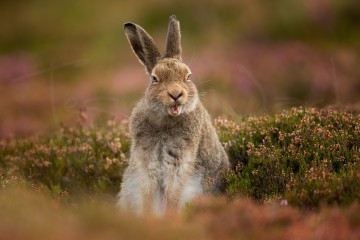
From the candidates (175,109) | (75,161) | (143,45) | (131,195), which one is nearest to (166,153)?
(175,109)

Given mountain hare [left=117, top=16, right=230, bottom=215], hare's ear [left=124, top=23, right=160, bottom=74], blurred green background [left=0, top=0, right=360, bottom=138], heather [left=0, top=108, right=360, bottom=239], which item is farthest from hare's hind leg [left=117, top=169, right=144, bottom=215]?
blurred green background [left=0, top=0, right=360, bottom=138]

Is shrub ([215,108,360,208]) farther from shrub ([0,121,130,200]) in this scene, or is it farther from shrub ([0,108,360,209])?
shrub ([0,121,130,200])

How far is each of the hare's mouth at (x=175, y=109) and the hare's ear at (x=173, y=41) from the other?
122cm

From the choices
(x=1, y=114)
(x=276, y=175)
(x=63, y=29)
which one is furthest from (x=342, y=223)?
(x=63, y=29)

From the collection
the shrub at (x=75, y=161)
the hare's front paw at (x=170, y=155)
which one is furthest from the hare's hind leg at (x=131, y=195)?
the shrub at (x=75, y=161)

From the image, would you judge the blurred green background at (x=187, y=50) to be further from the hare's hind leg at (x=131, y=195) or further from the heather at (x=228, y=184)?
the hare's hind leg at (x=131, y=195)

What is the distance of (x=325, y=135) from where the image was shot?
960cm

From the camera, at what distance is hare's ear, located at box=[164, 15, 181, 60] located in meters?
9.64

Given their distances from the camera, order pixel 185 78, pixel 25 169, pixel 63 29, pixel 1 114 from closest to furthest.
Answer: pixel 185 78, pixel 25 169, pixel 1 114, pixel 63 29

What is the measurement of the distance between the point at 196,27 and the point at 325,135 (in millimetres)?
20967

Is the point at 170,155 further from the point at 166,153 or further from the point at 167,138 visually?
the point at 167,138

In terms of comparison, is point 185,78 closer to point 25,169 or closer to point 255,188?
point 255,188

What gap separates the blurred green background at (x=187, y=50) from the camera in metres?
22.3

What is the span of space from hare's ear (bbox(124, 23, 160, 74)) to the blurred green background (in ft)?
34.2
